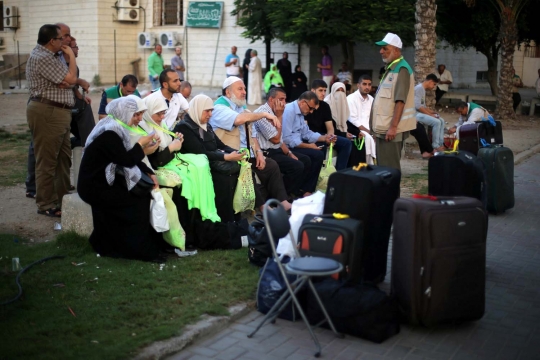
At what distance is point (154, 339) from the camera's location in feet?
15.5

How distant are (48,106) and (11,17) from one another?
99.7 feet

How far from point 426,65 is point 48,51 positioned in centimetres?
1005

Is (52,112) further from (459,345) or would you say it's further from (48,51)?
(459,345)

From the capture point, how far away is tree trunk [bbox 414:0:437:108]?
15438mm

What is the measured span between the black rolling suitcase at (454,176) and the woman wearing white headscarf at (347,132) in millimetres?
3874

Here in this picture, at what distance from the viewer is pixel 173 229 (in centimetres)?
661

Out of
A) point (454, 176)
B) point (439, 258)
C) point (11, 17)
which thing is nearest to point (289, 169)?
point (454, 176)

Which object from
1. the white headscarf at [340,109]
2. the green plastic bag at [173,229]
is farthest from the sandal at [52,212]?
the white headscarf at [340,109]

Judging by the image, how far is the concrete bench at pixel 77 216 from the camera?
6891 millimetres

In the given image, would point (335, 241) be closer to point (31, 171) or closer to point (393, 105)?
point (393, 105)

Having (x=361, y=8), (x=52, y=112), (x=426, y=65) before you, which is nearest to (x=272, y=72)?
(x=361, y=8)

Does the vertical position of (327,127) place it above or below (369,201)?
above

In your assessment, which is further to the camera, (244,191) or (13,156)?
(13,156)

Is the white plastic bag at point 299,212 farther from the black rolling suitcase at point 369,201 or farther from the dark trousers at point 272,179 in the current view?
the dark trousers at point 272,179
